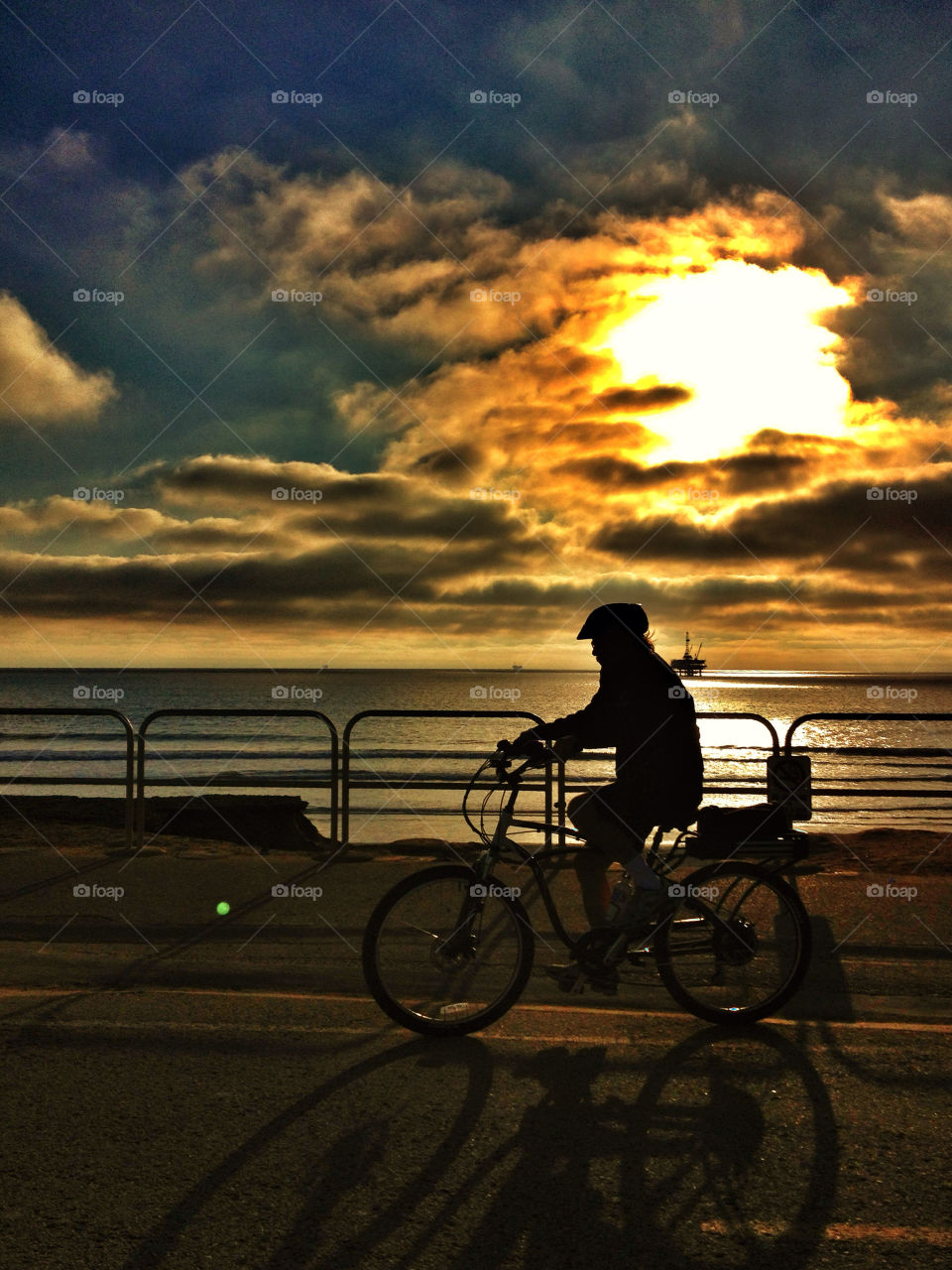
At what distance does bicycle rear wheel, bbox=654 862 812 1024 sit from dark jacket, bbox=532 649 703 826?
0.47 metres

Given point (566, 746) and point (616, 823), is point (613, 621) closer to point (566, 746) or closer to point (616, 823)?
point (566, 746)

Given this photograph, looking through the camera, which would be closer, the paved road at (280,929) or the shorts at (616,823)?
the shorts at (616,823)

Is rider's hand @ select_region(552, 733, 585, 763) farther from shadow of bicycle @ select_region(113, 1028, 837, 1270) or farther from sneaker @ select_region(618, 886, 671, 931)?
shadow of bicycle @ select_region(113, 1028, 837, 1270)

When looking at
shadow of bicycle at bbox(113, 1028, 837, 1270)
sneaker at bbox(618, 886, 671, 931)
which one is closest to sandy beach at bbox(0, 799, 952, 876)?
sneaker at bbox(618, 886, 671, 931)

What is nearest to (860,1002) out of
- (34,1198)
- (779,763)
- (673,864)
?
(673,864)

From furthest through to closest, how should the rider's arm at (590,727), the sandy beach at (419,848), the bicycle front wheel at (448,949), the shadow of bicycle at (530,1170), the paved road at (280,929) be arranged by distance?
the sandy beach at (419,848) < the paved road at (280,929) < the rider's arm at (590,727) < the bicycle front wheel at (448,949) < the shadow of bicycle at (530,1170)

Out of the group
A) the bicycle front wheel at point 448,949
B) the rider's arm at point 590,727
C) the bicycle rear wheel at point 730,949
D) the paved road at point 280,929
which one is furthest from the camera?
the paved road at point 280,929

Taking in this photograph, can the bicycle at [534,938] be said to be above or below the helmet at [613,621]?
below

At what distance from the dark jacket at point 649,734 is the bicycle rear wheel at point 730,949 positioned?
47 cm

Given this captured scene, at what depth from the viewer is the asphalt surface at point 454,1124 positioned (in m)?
3.25

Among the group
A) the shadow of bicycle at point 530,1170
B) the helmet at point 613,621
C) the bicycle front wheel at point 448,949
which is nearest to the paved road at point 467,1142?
the shadow of bicycle at point 530,1170

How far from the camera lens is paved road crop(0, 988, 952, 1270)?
10.6 ft

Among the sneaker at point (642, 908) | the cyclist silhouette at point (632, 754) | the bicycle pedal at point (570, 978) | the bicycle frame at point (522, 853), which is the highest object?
the cyclist silhouette at point (632, 754)

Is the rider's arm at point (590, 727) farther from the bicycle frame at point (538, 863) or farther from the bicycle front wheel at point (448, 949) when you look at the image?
the bicycle front wheel at point (448, 949)
